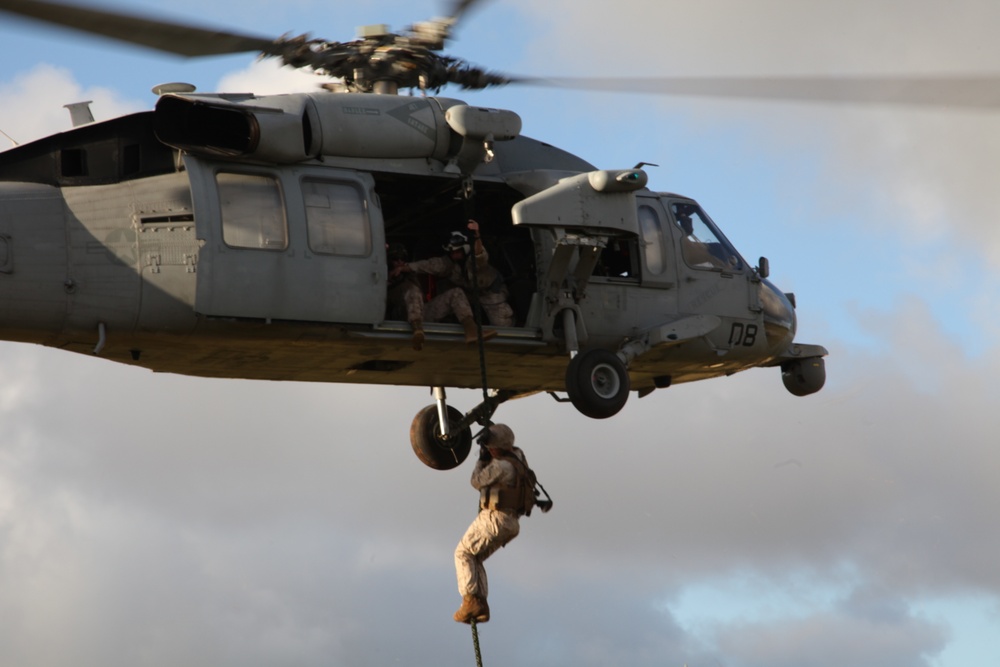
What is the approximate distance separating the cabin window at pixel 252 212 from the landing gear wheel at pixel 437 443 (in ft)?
15.1

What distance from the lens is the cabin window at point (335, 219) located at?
1577 cm

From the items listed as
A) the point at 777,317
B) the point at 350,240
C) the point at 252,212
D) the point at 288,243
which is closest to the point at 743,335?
the point at 777,317

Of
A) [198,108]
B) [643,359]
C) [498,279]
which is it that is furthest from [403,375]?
[198,108]

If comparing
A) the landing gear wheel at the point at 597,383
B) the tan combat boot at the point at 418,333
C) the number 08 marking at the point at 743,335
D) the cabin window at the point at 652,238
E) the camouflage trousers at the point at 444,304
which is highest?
the cabin window at the point at 652,238

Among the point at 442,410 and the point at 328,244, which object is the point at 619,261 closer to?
the point at 442,410

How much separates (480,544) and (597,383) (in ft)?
6.36

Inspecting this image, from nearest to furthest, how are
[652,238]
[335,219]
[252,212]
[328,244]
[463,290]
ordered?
1. [252,212]
2. [328,244]
3. [335,219]
4. [463,290]
5. [652,238]

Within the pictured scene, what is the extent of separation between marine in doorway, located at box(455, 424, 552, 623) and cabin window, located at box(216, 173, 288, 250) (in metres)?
2.96

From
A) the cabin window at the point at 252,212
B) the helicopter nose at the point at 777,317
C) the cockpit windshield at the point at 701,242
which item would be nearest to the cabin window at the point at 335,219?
the cabin window at the point at 252,212

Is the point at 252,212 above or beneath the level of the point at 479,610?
above

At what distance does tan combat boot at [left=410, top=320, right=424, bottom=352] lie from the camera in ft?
53.3

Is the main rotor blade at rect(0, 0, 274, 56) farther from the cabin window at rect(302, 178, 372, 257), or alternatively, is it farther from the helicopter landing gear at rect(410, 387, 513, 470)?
the helicopter landing gear at rect(410, 387, 513, 470)

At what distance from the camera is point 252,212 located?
15523mm

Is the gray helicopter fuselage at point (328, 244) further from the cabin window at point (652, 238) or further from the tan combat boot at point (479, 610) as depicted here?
the tan combat boot at point (479, 610)
